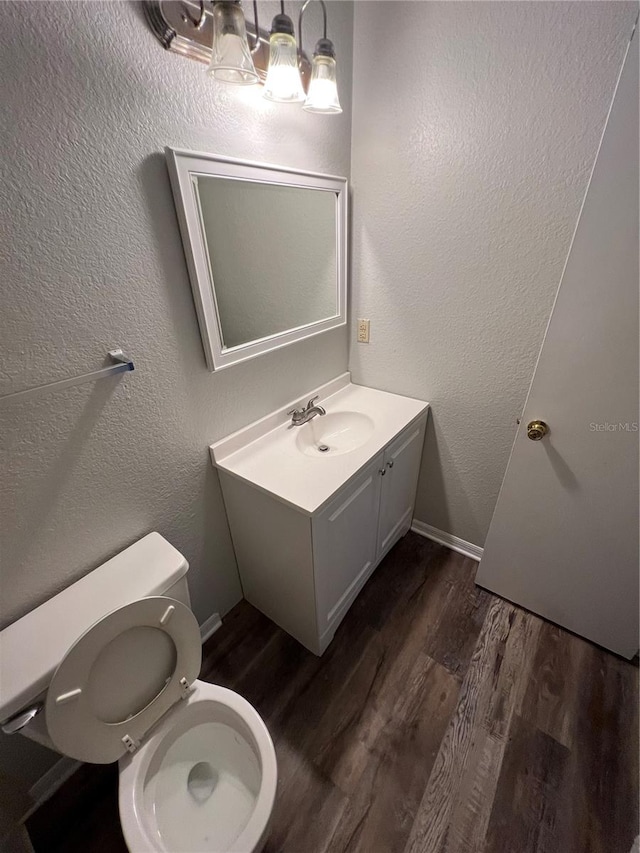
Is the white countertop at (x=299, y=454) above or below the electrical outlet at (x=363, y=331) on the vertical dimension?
below

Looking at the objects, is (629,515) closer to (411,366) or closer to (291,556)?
(411,366)

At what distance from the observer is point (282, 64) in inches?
35.0

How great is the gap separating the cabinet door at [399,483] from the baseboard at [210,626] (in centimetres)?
77

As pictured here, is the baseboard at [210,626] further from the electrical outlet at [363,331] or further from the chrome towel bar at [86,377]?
the electrical outlet at [363,331]

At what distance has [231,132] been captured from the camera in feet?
3.31

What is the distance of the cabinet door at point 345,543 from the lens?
45.4 inches

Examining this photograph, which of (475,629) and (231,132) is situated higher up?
(231,132)

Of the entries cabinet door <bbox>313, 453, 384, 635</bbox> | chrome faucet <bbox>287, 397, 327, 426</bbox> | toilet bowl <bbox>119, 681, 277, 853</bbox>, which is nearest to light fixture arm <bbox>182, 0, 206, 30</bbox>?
chrome faucet <bbox>287, 397, 327, 426</bbox>

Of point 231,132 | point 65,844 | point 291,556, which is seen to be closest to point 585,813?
point 291,556

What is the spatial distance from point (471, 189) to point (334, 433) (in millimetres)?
1054

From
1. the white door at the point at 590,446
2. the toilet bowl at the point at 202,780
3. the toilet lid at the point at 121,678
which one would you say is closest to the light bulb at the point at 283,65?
the white door at the point at 590,446

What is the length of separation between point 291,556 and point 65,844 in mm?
1001

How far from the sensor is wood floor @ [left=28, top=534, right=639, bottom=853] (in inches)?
40.0

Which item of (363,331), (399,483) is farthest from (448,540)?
(363,331)
